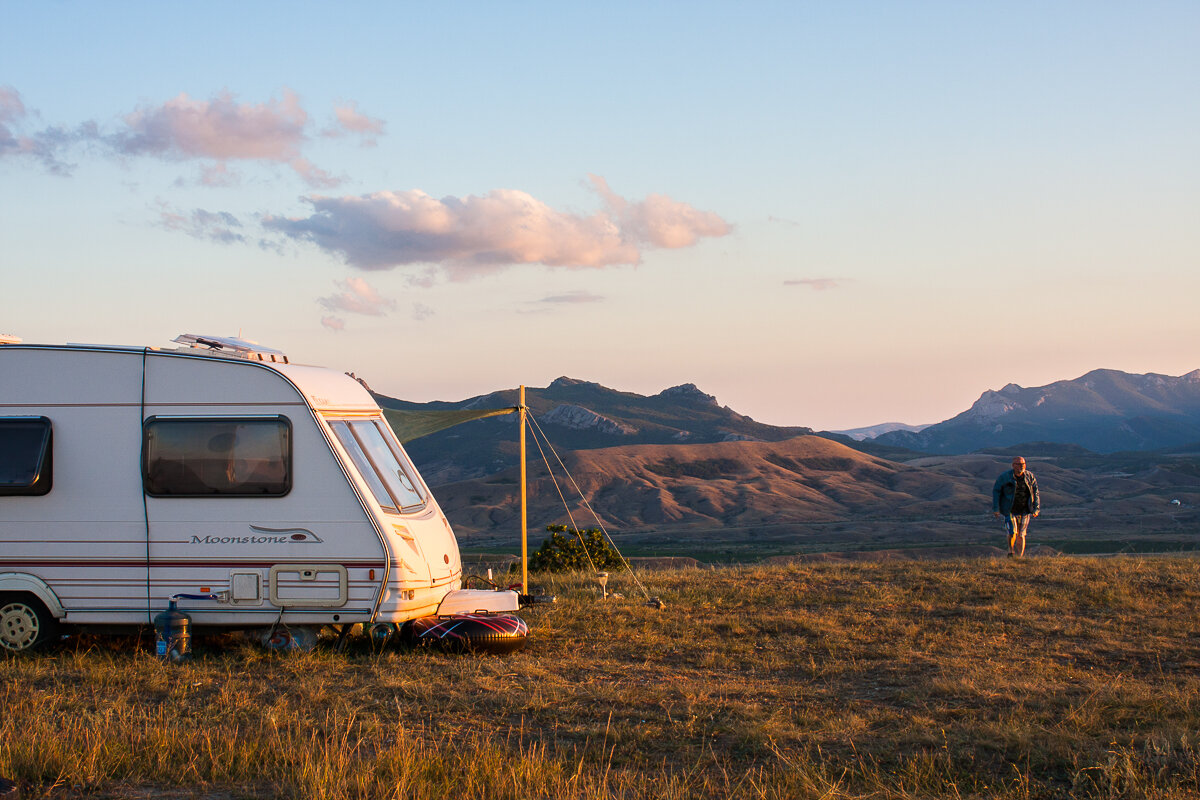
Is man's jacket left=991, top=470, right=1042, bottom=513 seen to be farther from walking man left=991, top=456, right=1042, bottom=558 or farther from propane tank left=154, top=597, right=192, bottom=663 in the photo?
propane tank left=154, top=597, right=192, bottom=663

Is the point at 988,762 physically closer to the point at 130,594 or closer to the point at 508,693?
the point at 508,693

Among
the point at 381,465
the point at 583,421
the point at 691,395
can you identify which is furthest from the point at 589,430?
the point at 381,465

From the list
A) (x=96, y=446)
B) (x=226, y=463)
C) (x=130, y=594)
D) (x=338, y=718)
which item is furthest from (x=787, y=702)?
(x=96, y=446)

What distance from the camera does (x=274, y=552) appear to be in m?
8.77

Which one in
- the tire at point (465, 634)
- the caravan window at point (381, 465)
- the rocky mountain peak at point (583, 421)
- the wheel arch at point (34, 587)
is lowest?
the tire at point (465, 634)

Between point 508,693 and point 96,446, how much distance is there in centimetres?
433

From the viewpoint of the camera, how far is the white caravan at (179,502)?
28.8 ft

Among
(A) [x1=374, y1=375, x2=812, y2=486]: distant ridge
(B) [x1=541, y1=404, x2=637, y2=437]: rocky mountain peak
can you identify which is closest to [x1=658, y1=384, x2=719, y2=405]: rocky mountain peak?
(A) [x1=374, y1=375, x2=812, y2=486]: distant ridge

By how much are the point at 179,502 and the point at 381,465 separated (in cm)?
178

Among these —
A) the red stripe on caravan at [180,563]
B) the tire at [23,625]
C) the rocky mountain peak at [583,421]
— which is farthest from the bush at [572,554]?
the rocky mountain peak at [583,421]

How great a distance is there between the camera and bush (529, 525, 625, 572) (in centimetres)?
1895

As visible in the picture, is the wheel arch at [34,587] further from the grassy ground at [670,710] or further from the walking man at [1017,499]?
the walking man at [1017,499]

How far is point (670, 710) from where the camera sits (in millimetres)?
7230

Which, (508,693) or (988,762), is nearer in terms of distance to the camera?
(988,762)
